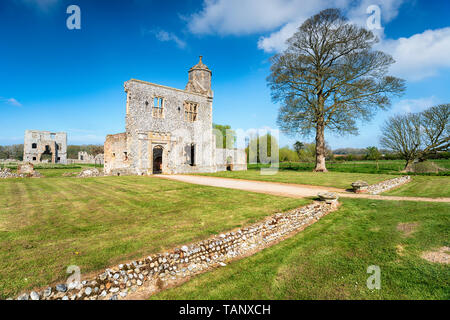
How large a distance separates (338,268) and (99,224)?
6.10 m

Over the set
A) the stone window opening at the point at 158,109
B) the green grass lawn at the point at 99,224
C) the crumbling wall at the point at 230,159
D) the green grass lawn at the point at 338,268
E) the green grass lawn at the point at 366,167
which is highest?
the stone window opening at the point at 158,109

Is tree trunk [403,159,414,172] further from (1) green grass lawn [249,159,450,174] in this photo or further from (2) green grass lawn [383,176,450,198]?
(2) green grass lawn [383,176,450,198]

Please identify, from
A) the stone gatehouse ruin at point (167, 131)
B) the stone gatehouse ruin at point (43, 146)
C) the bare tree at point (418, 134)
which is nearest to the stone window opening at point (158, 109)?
the stone gatehouse ruin at point (167, 131)

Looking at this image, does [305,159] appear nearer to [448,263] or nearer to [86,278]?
[448,263]

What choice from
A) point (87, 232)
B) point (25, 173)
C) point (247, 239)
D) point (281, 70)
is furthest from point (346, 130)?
point (25, 173)

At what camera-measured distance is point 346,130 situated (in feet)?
74.8

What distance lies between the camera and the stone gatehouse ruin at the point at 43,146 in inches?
1898

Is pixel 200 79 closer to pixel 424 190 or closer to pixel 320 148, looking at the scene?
pixel 320 148

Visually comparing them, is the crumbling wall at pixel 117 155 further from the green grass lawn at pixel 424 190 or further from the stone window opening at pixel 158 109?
the green grass lawn at pixel 424 190

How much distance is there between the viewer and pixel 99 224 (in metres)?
5.88

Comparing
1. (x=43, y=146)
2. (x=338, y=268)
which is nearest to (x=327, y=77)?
(x=338, y=268)

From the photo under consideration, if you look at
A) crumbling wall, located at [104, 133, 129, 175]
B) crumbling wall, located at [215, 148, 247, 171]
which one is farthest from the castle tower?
crumbling wall, located at [104, 133, 129, 175]

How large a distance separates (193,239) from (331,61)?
25.4 metres

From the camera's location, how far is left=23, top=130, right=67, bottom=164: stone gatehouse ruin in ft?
158
